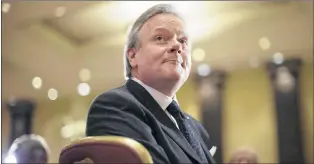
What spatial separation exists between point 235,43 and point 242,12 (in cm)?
49

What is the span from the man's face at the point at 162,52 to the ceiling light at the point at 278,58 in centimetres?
463

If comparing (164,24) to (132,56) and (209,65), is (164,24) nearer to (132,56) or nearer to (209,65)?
(132,56)

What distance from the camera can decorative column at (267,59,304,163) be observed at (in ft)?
18.2

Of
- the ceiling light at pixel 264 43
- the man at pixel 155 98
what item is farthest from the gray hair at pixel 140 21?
the ceiling light at pixel 264 43

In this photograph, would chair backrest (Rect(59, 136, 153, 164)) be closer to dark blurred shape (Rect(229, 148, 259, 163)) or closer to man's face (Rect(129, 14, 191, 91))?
man's face (Rect(129, 14, 191, 91))

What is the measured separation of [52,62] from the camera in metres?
5.89

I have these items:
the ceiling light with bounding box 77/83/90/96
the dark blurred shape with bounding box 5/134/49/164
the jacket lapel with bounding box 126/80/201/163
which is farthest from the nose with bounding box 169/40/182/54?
the ceiling light with bounding box 77/83/90/96

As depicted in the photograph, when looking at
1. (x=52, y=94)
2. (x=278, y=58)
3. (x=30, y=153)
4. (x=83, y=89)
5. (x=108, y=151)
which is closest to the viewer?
(x=108, y=151)

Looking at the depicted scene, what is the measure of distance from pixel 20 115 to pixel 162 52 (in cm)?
585

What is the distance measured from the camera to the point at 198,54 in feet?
18.8

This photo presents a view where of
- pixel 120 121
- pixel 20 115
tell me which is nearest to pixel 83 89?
pixel 20 115

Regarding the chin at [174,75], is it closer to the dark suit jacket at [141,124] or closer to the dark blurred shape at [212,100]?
the dark suit jacket at [141,124]

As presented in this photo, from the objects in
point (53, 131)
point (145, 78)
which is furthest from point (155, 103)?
point (53, 131)

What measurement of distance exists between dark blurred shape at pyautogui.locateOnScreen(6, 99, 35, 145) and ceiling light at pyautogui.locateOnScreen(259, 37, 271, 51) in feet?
10.0
